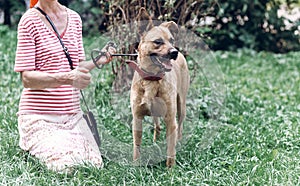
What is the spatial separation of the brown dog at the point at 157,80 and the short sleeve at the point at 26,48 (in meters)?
0.70

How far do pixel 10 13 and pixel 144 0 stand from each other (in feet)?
16.3

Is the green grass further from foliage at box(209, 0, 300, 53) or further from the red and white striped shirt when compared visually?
foliage at box(209, 0, 300, 53)

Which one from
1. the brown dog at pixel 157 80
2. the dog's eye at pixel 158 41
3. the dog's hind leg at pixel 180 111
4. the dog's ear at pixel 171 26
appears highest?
the dog's ear at pixel 171 26

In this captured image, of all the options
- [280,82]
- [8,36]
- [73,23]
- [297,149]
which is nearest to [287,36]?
[280,82]

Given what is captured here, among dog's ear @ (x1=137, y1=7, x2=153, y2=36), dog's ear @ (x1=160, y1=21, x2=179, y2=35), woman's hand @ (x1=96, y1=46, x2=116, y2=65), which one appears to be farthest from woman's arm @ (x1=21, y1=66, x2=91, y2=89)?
dog's ear @ (x1=160, y1=21, x2=179, y2=35)

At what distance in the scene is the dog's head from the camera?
10.6 feet

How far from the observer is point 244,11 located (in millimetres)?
8508

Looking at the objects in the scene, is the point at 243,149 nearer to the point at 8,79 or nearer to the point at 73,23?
the point at 73,23

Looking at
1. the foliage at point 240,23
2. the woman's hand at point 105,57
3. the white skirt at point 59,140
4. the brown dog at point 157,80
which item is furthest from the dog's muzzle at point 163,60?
the foliage at point 240,23

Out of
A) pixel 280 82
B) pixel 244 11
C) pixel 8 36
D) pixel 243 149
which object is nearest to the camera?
pixel 243 149

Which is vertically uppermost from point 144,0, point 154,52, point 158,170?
point 144,0

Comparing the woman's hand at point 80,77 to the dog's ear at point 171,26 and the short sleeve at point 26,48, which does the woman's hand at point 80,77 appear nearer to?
the short sleeve at point 26,48

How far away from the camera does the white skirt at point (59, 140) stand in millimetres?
3532

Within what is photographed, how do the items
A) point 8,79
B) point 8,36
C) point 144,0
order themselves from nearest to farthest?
point 144,0
point 8,79
point 8,36
